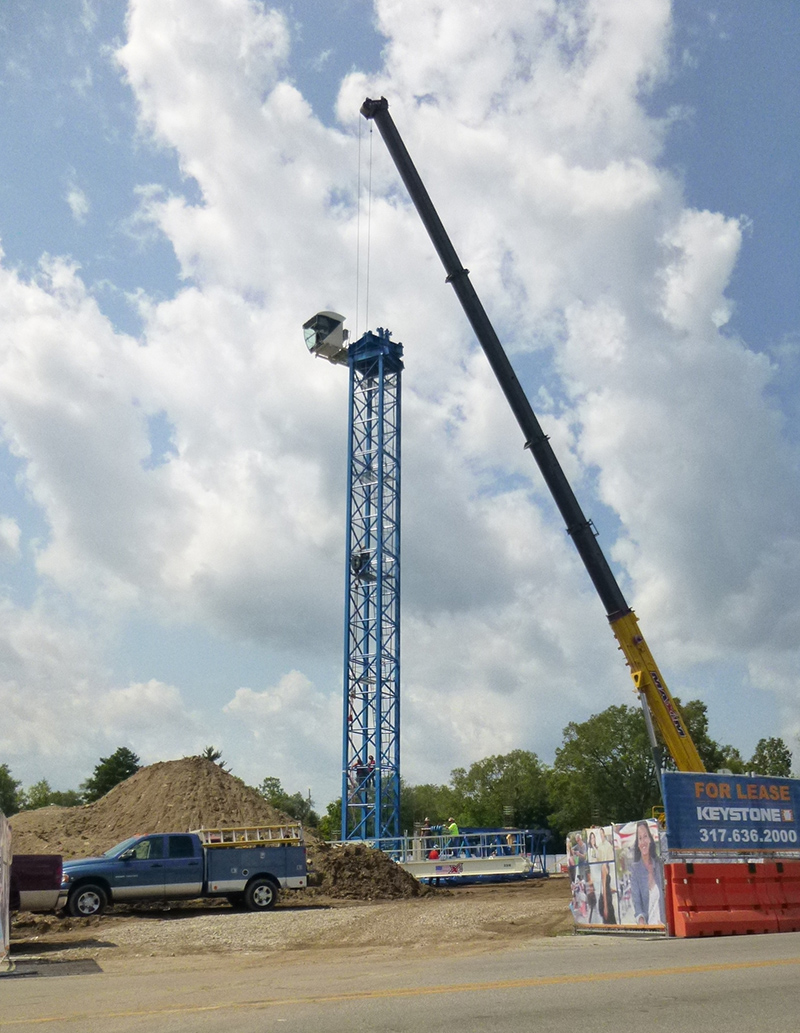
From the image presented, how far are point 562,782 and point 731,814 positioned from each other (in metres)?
61.2

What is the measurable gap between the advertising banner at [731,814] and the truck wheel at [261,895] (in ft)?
36.9

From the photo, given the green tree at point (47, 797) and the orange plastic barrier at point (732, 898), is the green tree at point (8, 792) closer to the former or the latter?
the green tree at point (47, 797)

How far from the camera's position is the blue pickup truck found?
2109cm

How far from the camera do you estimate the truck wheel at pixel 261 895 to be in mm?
22594

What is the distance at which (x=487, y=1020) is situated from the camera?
24.0 feet

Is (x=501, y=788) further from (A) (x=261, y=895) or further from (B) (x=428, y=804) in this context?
(A) (x=261, y=895)

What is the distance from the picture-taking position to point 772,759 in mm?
85562

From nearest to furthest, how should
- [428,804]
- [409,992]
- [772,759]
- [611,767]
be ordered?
[409,992] < [611,767] < [772,759] < [428,804]

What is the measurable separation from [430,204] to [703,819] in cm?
1976

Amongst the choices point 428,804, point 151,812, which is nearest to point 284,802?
point 428,804

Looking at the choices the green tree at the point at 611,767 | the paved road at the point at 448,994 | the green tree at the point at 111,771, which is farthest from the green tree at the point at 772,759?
the paved road at the point at 448,994

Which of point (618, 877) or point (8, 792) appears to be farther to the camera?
point (8, 792)

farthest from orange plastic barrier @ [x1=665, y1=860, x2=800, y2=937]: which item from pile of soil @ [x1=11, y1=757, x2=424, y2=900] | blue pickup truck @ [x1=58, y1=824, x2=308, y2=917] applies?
pile of soil @ [x1=11, y1=757, x2=424, y2=900]

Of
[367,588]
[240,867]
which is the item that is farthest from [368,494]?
[240,867]
